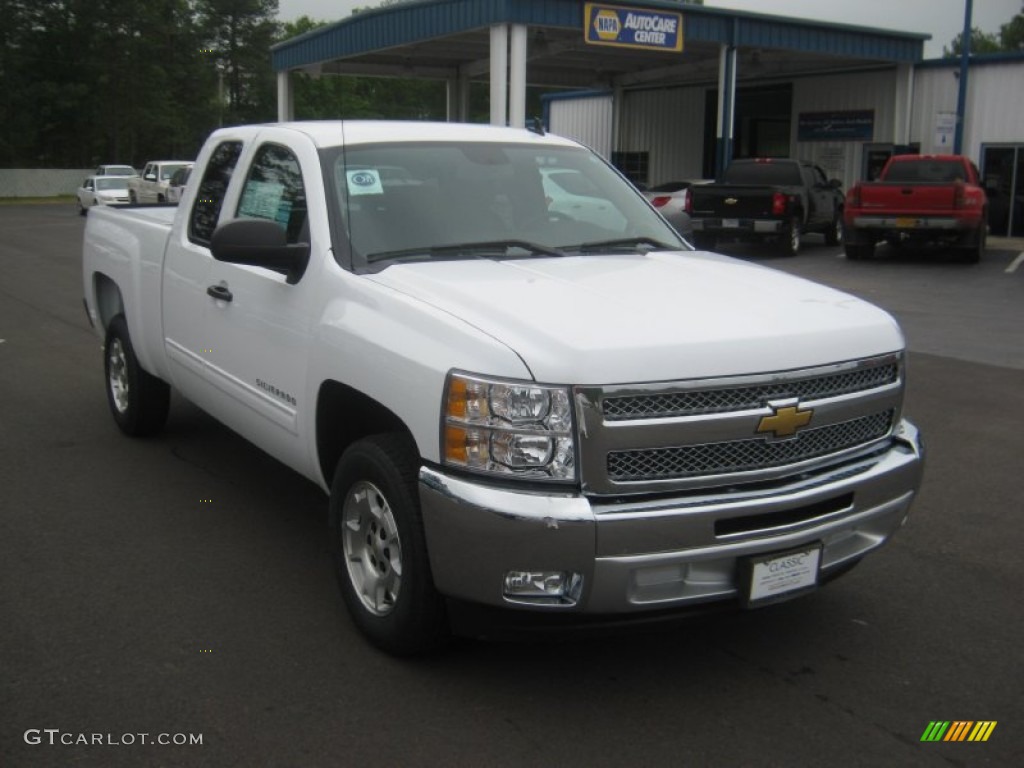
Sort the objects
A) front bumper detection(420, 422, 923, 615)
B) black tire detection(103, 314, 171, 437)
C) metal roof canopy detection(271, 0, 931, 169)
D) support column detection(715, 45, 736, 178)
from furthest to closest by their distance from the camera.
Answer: support column detection(715, 45, 736, 178), metal roof canopy detection(271, 0, 931, 169), black tire detection(103, 314, 171, 437), front bumper detection(420, 422, 923, 615)

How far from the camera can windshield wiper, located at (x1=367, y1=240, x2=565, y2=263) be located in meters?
4.31

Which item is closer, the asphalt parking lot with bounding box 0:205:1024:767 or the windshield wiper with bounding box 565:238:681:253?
the asphalt parking lot with bounding box 0:205:1024:767

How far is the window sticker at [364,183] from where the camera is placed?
4.48 meters

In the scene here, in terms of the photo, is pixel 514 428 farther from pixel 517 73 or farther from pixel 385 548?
pixel 517 73

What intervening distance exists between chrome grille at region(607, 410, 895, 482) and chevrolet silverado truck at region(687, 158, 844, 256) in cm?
1695

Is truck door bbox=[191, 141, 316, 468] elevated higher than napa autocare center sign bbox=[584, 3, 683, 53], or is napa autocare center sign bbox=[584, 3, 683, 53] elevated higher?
napa autocare center sign bbox=[584, 3, 683, 53]

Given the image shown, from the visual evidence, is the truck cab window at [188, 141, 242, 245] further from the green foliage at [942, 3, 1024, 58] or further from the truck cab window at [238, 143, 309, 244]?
the green foliage at [942, 3, 1024, 58]

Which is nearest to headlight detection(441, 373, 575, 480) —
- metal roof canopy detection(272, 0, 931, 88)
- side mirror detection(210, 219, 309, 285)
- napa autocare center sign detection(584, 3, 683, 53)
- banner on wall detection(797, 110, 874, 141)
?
side mirror detection(210, 219, 309, 285)

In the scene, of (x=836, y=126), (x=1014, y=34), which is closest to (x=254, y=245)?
(x=836, y=126)

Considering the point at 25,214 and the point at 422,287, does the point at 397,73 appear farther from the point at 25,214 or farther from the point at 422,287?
the point at 422,287

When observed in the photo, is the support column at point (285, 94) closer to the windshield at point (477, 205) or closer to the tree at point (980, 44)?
the windshield at point (477, 205)

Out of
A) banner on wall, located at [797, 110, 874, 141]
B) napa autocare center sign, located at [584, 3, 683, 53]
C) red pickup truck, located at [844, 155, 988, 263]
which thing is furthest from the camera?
banner on wall, located at [797, 110, 874, 141]

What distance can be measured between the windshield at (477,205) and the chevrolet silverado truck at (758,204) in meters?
15.4

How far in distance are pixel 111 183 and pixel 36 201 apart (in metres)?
19.9
